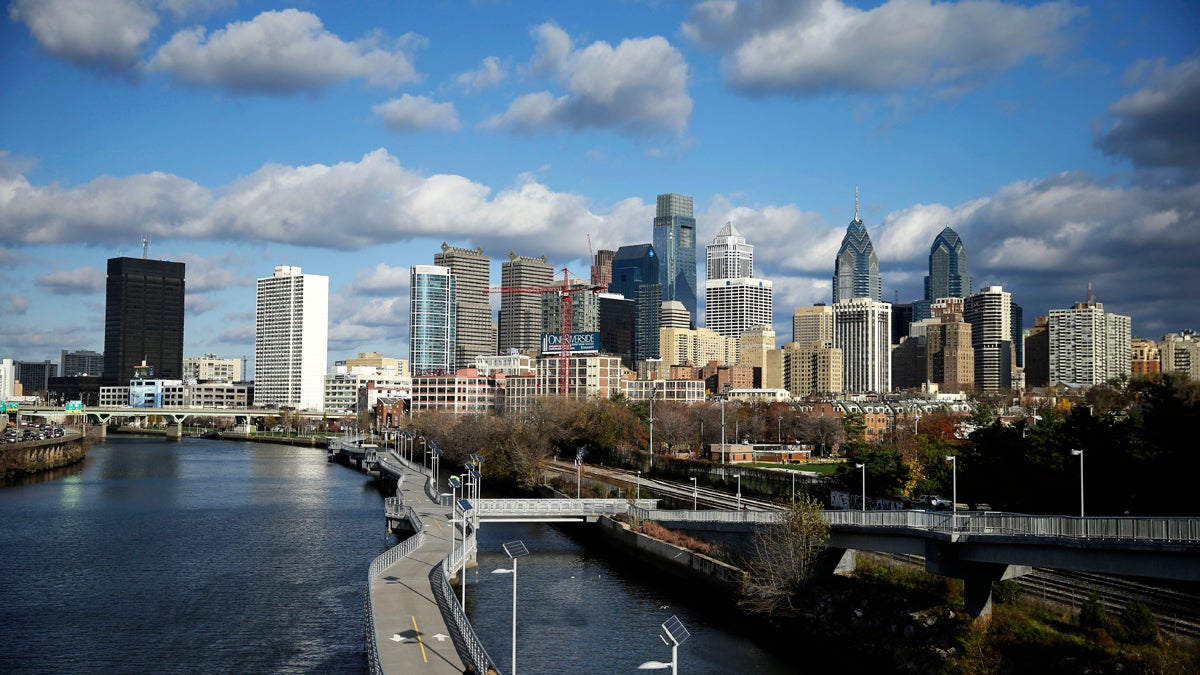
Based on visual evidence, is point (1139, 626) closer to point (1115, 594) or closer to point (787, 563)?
point (1115, 594)

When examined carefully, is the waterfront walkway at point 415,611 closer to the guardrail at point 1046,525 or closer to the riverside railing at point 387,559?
the riverside railing at point 387,559

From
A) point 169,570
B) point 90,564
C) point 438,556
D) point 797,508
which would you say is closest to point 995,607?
point 797,508

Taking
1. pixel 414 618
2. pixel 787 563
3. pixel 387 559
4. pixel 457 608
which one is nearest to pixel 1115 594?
pixel 787 563

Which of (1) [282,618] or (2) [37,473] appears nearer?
(1) [282,618]

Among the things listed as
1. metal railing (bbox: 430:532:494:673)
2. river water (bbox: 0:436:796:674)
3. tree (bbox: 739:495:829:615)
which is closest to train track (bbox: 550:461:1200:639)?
tree (bbox: 739:495:829:615)

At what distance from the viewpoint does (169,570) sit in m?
68.8

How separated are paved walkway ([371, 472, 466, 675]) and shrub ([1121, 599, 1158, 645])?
86.7 feet

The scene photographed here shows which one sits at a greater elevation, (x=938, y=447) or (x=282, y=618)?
(x=938, y=447)

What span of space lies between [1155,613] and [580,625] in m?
26.5

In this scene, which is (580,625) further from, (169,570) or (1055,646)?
(169,570)

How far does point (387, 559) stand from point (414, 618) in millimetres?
13587

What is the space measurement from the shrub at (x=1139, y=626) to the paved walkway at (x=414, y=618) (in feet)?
86.7

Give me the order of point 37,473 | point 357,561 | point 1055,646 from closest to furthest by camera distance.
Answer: point 1055,646
point 357,561
point 37,473

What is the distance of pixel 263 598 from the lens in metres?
60.2
